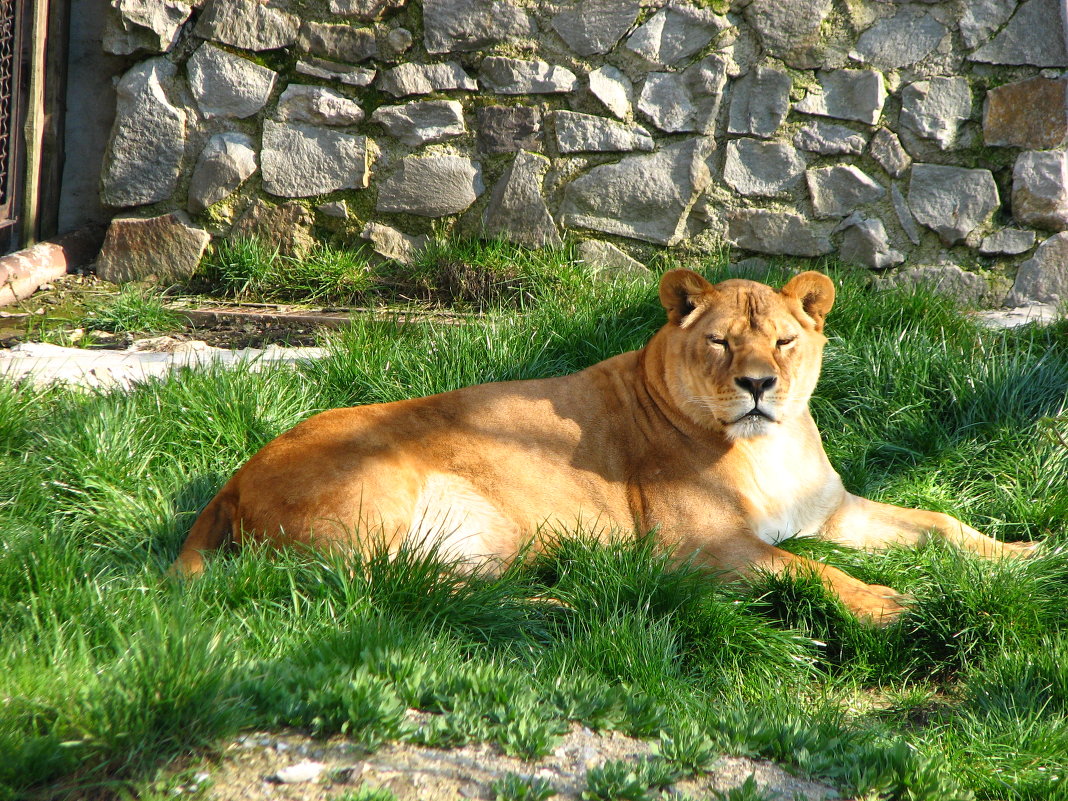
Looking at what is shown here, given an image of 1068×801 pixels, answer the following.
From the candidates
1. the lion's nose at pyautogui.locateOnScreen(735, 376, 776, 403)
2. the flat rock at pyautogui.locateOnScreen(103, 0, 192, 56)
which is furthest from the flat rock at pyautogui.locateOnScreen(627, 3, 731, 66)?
the lion's nose at pyautogui.locateOnScreen(735, 376, 776, 403)

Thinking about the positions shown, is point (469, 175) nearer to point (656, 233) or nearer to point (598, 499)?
point (656, 233)

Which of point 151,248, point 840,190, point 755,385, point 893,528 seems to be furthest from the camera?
→ point 151,248

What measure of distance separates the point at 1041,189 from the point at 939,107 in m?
0.69

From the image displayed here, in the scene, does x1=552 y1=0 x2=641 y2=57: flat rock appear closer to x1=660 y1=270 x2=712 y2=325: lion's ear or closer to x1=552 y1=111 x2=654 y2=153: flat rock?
x1=552 y1=111 x2=654 y2=153: flat rock

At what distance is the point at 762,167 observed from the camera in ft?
18.3

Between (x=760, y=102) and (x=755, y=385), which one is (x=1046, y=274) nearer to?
(x=760, y=102)

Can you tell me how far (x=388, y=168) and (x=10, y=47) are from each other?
2231 mm

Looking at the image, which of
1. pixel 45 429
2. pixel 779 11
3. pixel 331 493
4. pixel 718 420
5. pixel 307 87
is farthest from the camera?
pixel 307 87

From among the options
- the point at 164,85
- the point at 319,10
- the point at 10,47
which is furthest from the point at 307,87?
the point at 10,47

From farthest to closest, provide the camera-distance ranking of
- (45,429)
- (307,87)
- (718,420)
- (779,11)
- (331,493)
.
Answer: (307,87) < (779,11) < (45,429) < (718,420) < (331,493)

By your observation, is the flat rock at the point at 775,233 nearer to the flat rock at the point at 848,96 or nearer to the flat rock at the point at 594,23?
the flat rock at the point at 848,96

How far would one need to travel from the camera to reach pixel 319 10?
19.0 ft

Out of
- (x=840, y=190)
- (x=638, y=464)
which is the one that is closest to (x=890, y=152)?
(x=840, y=190)

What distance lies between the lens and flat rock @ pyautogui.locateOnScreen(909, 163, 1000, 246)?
5.36 m
